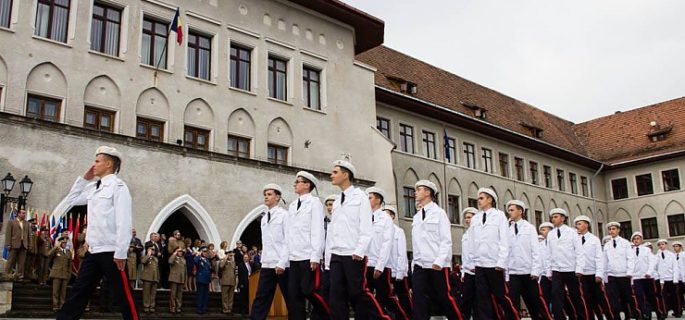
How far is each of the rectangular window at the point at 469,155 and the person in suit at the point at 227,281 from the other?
73.1 feet

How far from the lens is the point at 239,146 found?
23984mm

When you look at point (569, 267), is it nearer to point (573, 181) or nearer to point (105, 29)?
point (105, 29)

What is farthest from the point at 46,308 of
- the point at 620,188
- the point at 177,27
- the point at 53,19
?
the point at 620,188

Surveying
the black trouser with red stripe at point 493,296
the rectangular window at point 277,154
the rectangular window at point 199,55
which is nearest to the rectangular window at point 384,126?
the rectangular window at point 277,154

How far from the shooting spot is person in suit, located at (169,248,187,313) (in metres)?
→ 16.6

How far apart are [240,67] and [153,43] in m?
3.37

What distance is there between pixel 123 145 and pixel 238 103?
5404 mm

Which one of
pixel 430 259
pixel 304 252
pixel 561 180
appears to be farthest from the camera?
pixel 561 180

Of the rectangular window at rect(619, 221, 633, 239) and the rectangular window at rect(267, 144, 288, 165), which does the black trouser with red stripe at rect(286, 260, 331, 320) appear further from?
the rectangular window at rect(619, 221, 633, 239)

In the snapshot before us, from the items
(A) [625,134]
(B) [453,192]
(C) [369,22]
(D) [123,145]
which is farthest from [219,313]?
(A) [625,134]

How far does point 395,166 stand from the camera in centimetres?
3316

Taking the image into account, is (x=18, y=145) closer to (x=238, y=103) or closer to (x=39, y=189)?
(x=39, y=189)

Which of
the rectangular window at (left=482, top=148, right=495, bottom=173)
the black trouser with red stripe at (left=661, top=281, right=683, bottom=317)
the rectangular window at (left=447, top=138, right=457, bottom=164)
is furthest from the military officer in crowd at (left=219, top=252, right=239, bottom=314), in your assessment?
the rectangular window at (left=482, top=148, right=495, bottom=173)

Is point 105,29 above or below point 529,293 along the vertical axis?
above
